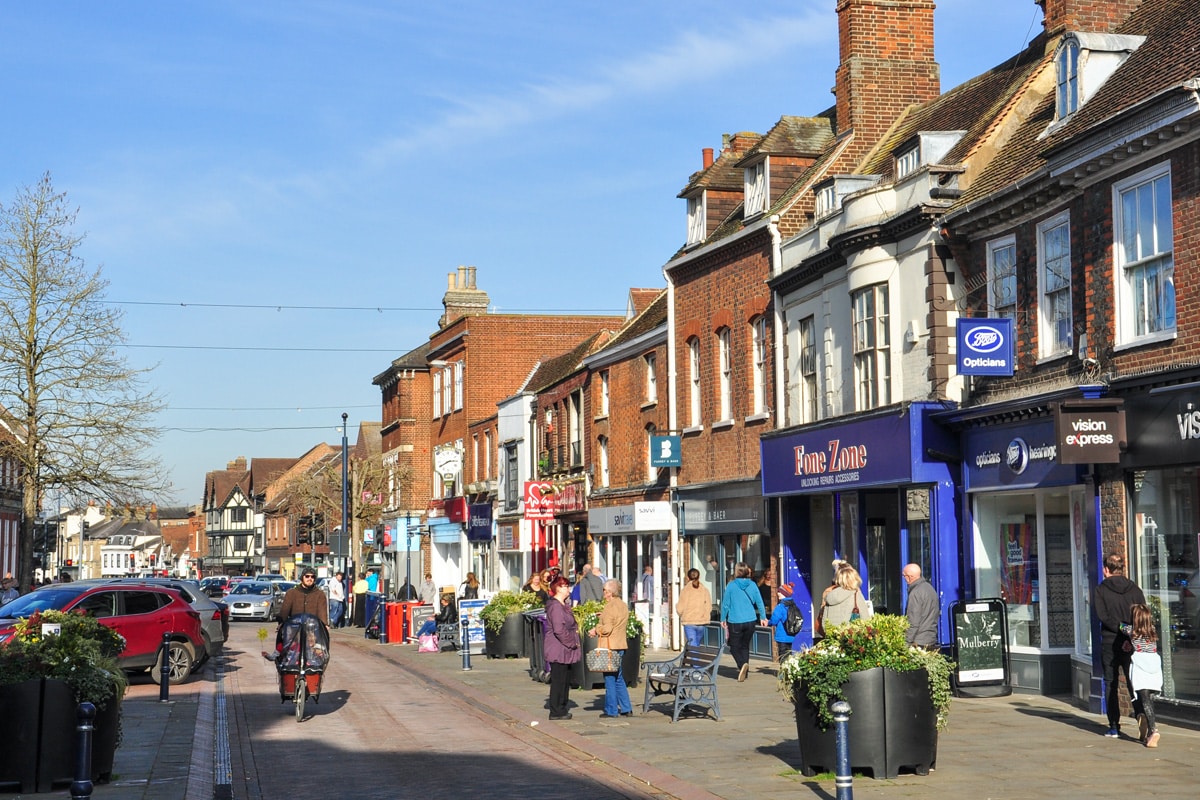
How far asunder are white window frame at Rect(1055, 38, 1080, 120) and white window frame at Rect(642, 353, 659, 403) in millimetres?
15043

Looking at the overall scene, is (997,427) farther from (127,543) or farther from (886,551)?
(127,543)

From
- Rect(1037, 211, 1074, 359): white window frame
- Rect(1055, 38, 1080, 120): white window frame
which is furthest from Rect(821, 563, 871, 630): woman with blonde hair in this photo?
Rect(1055, 38, 1080, 120): white window frame

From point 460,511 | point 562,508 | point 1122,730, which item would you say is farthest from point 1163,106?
point 460,511

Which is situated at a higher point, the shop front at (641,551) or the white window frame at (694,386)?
the white window frame at (694,386)

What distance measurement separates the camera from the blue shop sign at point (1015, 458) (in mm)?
17906

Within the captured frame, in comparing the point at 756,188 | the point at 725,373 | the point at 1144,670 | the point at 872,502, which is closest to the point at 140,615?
the point at 872,502

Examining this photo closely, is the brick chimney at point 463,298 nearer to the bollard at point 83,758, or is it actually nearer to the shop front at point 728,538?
the shop front at point 728,538

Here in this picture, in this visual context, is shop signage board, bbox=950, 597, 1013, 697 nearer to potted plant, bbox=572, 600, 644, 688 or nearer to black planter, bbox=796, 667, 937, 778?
potted plant, bbox=572, 600, 644, 688

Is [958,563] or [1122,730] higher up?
[958,563]

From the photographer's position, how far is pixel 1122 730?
15102 millimetres

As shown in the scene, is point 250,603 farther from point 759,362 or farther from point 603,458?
point 759,362

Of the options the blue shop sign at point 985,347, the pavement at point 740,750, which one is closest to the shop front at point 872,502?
the blue shop sign at point 985,347

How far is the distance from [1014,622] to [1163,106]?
7.59 meters

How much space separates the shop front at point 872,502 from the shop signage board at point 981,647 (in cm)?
176
